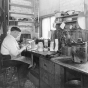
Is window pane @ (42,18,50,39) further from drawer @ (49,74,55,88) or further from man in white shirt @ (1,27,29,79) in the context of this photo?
drawer @ (49,74,55,88)

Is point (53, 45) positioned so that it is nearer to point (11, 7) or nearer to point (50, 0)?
point (50, 0)

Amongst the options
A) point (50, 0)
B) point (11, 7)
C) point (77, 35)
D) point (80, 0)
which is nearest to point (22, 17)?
point (11, 7)

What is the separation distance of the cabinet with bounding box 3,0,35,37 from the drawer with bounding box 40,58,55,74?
3059mm

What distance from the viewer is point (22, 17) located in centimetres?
510

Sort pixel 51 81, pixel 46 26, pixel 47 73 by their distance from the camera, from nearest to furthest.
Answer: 1. pixel 51 81
2. pixel 47 73
3. pixel 46 26

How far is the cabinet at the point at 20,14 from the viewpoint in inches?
185

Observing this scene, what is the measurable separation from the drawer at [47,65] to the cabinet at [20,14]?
120 inches

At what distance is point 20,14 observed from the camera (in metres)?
5.06

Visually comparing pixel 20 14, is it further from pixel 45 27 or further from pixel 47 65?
pixel 47 65

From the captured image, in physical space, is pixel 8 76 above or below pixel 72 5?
below

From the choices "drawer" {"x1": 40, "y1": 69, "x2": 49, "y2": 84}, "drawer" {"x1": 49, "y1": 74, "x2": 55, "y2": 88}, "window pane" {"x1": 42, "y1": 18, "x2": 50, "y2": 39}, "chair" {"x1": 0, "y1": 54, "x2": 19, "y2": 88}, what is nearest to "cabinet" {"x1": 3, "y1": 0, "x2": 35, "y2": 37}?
"window pane" {"x1": 42, "y1": 18, "x2": 50, "y2": 39}

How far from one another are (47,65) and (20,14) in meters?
3.75

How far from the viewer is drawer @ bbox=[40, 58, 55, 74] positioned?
1.79 m

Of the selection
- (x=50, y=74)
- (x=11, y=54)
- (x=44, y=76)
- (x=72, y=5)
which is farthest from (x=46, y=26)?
(x=50, y=74)
